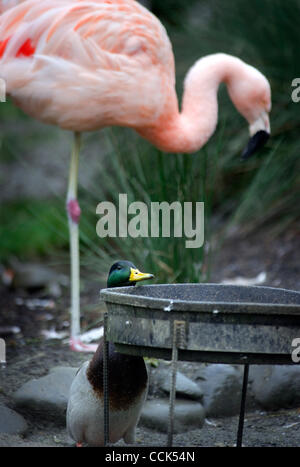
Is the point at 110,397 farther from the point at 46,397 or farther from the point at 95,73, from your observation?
the point at 95,73

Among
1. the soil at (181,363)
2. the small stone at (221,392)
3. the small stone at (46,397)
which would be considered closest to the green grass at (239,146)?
the soil at (181,363)

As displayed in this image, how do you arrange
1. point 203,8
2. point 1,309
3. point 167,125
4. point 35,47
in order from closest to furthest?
point 35,47 < point 167,125 < point 1,309 < point 203,8

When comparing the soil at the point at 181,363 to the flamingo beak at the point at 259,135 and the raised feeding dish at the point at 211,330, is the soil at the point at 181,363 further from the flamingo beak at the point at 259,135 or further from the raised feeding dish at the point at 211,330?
the flamingo beak at the point at 259,135

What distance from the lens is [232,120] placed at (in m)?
6.26

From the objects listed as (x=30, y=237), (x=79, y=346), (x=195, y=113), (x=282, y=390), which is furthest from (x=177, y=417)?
(x=30, y=237)

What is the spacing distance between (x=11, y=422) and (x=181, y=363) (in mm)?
1189

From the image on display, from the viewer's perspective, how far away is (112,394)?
2928 millimetres

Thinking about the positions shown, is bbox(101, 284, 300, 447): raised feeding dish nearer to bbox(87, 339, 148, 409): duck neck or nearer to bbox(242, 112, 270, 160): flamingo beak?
bbox(87, 339, 148, 409): duck neck

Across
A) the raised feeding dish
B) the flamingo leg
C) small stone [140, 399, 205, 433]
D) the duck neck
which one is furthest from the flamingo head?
the raised feeding dish

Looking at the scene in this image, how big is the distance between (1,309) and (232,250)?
1.96 meters

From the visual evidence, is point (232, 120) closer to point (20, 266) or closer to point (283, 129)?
point (283, 129)

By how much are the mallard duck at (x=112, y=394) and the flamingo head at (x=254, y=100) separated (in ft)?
6.38

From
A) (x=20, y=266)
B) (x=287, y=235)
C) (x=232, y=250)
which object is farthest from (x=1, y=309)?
(x=287, y=235)

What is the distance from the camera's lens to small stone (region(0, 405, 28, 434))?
129 inches
